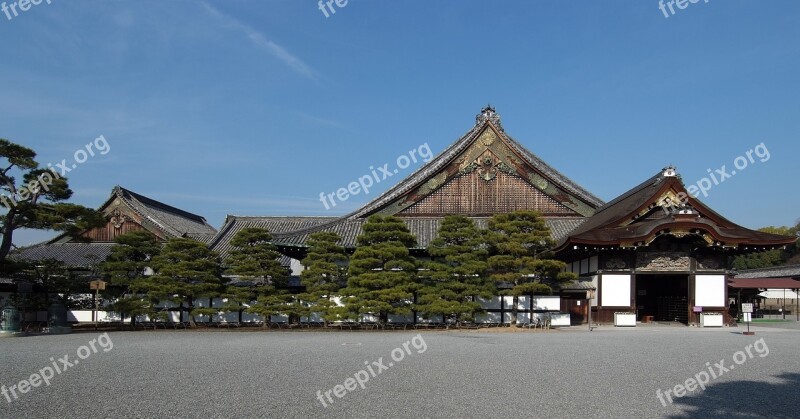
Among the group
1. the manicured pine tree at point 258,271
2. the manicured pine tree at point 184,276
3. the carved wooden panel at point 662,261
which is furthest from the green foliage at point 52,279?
the carved wooden panel at point 662,261

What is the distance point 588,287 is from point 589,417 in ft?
60.8

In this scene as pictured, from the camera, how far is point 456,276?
22297 mm

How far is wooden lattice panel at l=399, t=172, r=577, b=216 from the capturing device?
93.2 ft

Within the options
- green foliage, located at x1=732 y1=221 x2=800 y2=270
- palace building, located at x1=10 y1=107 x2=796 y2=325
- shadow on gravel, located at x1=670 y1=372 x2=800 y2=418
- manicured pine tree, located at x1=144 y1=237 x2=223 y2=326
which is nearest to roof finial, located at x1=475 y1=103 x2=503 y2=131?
palace building, located at x1=10 y1=107 x2=796 y2=325

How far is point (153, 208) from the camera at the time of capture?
129 feet

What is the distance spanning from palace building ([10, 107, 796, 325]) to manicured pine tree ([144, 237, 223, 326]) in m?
2.96

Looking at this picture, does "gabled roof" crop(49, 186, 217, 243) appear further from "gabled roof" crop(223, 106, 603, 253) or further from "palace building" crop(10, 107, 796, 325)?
"gabled roof" crop(223, 106, 603, 253)

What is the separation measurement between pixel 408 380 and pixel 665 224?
17.4 metres

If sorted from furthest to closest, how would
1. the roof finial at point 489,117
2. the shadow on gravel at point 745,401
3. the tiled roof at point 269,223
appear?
the tiled roof at point 269,223, the roof finial at point 489,117, the shadow on gravel at point 745,401

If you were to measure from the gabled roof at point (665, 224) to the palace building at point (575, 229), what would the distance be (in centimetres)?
4

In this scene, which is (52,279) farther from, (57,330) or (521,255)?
(521,255)

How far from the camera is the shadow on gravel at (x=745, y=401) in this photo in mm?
7340

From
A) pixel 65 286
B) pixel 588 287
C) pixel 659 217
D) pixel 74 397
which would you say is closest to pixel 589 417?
pixel 74 397

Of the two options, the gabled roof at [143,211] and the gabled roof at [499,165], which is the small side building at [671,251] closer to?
the gabled roof at [499,165]
